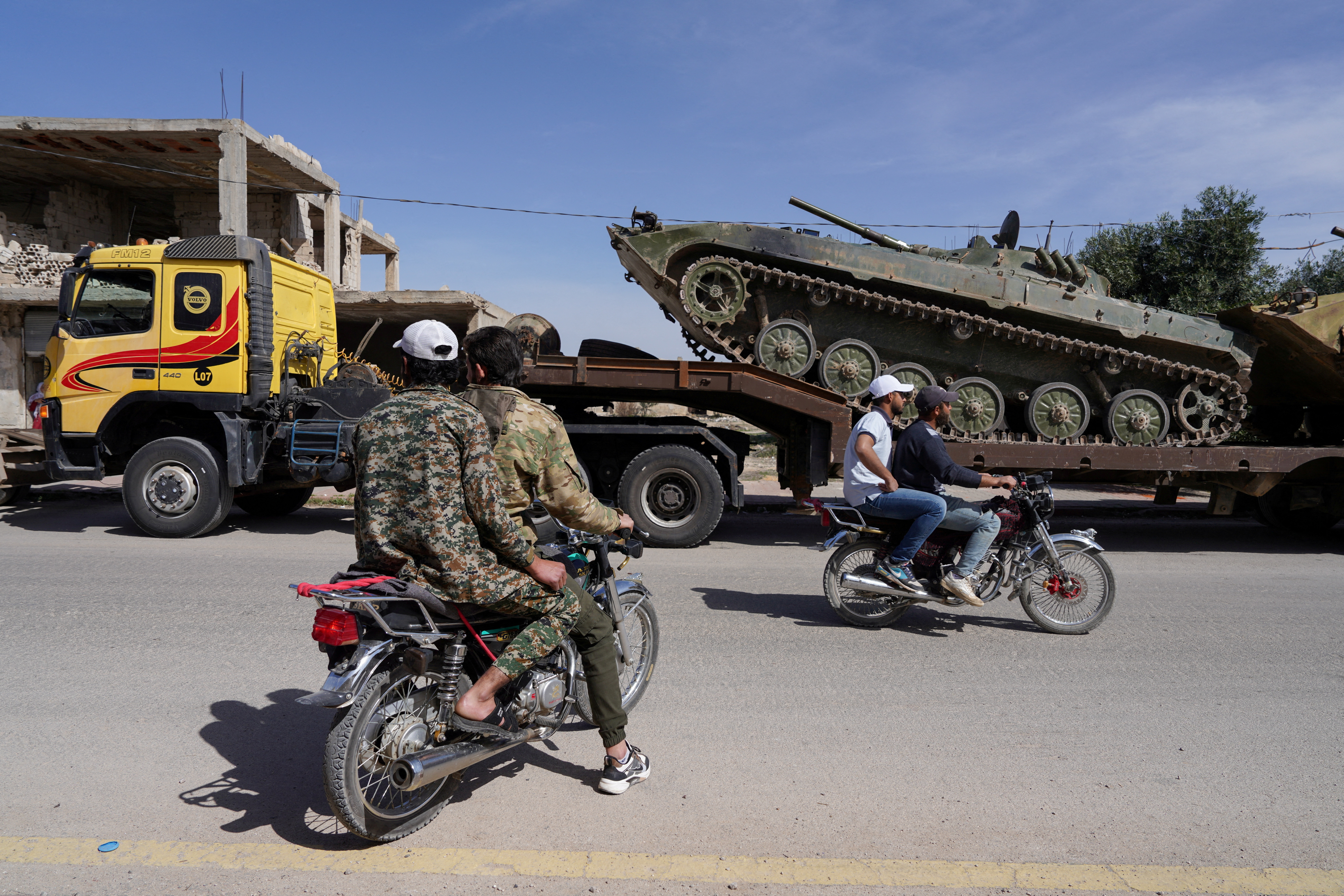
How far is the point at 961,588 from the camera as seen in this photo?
17.8 feet

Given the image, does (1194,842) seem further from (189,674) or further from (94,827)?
(189,674)

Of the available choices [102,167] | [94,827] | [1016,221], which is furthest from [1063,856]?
[102,167]

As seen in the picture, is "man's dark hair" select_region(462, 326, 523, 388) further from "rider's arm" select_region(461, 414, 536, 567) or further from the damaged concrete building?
the damaged concrete building

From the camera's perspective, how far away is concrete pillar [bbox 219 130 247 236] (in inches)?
646

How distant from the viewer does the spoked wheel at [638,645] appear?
3895 mm

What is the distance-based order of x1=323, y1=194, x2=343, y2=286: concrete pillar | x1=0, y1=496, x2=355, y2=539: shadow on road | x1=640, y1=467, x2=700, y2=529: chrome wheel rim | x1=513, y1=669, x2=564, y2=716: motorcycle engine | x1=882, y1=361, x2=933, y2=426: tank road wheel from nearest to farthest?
x1=513, y1=669, x2=564, y2=716: motorcycle engine < x1=640, y1=467, x2=700, y2=529: chrome wheel rim < x1=0, y1=496, x2=355, y2=539: shadow on road < x1=882, y1=361, x2=933, y2=426: tank road wheel < x1=323, y1=194, x2=343, y2=286: concrete pillar

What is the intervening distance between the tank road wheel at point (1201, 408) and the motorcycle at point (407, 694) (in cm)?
892

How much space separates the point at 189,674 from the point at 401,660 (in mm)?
2288

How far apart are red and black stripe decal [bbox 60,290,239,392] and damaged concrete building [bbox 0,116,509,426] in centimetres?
630

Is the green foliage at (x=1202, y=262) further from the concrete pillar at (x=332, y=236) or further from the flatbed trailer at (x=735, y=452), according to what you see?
the concrete pillar at (x=332, y=236)

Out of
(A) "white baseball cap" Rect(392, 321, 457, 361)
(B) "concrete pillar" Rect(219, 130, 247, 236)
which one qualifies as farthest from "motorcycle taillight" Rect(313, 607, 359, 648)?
(B) "concrete pillar" Rect(219, 130, 247, 236)

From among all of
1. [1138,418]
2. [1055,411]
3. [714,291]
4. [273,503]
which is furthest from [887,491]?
[273,503]

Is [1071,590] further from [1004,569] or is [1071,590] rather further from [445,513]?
[445,513]

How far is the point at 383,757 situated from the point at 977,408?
8.44 metres
